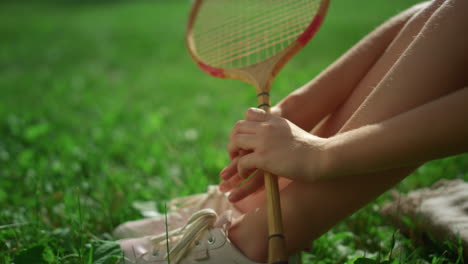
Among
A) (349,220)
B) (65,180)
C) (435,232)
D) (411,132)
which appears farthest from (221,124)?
(411,132)

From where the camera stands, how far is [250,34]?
1.69 m

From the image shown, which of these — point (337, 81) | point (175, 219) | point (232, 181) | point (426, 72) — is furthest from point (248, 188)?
Answer: point (426, 72)

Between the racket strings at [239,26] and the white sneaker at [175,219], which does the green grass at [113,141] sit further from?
the racket strings at [239,26]

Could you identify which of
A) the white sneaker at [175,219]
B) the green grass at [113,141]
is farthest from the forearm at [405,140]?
the white sneaker at [175,219]

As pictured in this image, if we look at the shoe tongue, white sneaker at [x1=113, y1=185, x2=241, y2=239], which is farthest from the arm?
white sneaker at [x1=113, y1=185, x2=241, y2=239]

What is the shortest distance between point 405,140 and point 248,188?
53 centimetres

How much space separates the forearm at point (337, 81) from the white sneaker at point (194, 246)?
429mm

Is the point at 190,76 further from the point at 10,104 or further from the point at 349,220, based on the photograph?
the point at 349,220

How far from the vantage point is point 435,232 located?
1346mm

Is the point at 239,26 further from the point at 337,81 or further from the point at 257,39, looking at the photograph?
the point at 337,81

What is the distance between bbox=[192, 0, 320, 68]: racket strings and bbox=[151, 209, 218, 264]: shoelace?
60 centimetres

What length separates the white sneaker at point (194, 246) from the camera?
1.16 metres

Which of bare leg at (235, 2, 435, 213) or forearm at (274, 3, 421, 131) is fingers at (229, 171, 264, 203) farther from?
forearm at (274, 3, 421, 131)

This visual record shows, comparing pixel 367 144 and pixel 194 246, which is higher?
pixel 367 144
